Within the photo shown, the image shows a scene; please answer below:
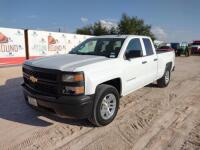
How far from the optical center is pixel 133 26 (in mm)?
59219

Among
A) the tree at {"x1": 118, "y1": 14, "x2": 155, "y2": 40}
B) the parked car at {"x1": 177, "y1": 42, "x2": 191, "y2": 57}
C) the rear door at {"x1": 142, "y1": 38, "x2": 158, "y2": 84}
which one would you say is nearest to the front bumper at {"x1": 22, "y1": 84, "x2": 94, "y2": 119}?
the rear door at {"x1": 142, "y1": 38, "x2": 158, "y2": 84}

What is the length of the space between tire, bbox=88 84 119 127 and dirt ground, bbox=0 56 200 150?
0.16 metres

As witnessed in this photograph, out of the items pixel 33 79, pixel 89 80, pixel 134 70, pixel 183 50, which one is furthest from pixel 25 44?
pixel 183 50

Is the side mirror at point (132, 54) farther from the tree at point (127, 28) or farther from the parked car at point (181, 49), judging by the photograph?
the tree at point (127, 28)

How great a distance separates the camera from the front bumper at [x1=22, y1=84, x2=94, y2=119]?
382 centimetres

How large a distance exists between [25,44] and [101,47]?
12658mm

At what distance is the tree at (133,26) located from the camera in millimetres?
58844

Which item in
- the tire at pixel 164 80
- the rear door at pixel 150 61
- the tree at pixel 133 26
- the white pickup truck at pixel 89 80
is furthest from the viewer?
the tree at pixel 133 26

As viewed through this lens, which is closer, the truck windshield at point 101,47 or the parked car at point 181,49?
the truck windshield at point 101,47

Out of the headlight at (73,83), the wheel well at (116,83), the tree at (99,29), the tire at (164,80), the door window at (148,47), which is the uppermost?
the tree at (99,29)

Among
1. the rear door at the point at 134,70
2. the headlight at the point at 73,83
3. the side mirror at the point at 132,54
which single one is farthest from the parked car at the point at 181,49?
the headlight at the point at 73,83

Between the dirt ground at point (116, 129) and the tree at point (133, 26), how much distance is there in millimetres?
54407

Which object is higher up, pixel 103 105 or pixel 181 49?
pixel 181 49

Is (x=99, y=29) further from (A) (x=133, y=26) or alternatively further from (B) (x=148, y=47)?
(B) (x=148, y=47)
